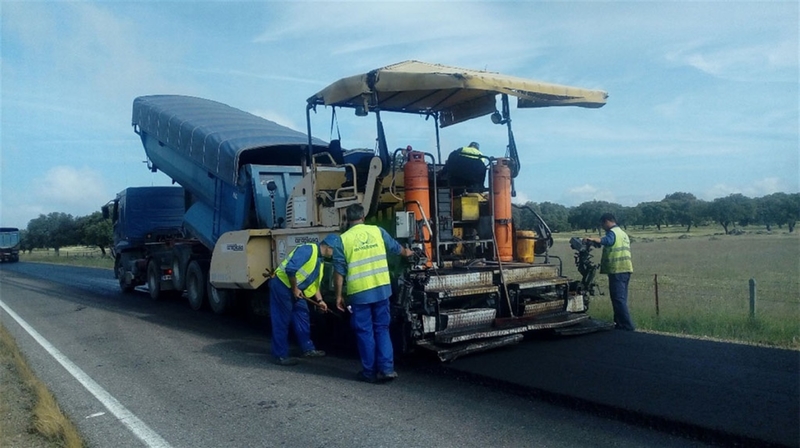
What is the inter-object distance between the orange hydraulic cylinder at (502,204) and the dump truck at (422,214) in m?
0.01

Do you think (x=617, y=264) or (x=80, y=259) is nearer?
(x=617, y=264)

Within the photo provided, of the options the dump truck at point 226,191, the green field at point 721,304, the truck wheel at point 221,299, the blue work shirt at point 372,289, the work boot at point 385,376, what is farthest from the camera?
the truck wheel at point 221,299

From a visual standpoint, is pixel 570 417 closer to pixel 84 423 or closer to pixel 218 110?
pixel 84 423

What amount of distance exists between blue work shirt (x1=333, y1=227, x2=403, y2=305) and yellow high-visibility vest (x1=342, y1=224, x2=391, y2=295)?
4 cm

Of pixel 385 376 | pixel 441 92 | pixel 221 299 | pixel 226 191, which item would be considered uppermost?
pixel 441 92

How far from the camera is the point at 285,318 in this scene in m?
6.95

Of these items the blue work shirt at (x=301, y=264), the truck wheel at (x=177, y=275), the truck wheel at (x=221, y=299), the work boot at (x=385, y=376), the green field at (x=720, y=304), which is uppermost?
the blue work shirt at (x=301, y=264)

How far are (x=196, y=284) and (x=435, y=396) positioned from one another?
771 cm

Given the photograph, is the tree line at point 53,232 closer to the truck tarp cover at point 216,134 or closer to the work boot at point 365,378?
the truck tarp cover at point 216,134

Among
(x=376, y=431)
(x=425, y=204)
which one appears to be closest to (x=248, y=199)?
(x=425, y=204)

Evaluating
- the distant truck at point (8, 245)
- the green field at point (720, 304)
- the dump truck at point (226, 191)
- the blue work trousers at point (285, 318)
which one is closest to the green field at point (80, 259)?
the distant truck at point (8, 245)

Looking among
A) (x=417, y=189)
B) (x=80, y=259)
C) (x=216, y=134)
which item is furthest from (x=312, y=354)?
(x=80, y=259)

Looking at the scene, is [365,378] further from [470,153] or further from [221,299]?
[221,299]

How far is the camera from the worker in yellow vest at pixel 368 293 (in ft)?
19.4
